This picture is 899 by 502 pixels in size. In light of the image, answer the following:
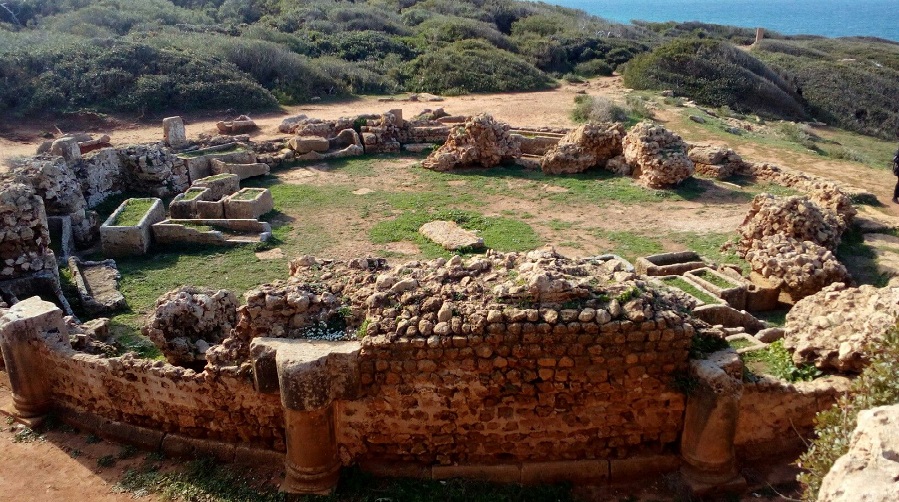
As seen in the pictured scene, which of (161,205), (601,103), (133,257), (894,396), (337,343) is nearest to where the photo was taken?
(894,396)

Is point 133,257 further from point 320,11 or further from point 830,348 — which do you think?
point 320,11

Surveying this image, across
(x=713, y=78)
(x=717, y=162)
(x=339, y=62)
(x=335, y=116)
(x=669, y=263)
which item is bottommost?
(x=669, y=263)

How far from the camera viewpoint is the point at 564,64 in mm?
37281

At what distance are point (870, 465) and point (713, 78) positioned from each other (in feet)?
97.9

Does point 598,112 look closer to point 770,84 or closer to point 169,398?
point 770,84

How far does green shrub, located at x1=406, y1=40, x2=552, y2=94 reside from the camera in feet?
100

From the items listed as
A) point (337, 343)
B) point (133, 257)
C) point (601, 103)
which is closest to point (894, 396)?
point (337, 343)

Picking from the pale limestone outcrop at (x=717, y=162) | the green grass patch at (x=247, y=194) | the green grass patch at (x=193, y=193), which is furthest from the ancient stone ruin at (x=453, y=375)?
the pale limestone outcrop at (x=717, y=162)

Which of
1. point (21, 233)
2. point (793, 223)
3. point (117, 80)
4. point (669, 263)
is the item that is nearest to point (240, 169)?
point (21, 233)

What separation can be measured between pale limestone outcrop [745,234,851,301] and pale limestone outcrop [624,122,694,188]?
15.7ft

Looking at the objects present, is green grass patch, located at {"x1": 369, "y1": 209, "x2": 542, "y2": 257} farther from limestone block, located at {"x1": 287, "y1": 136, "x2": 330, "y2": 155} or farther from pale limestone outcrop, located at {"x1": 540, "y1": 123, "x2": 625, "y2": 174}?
limestone block, located at {"x1": 287, "y1": 136, "x2": 330, "y2": 155}

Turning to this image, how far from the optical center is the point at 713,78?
30672 mm

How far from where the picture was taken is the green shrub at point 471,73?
30.6m

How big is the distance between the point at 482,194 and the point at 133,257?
7613 millimetres
